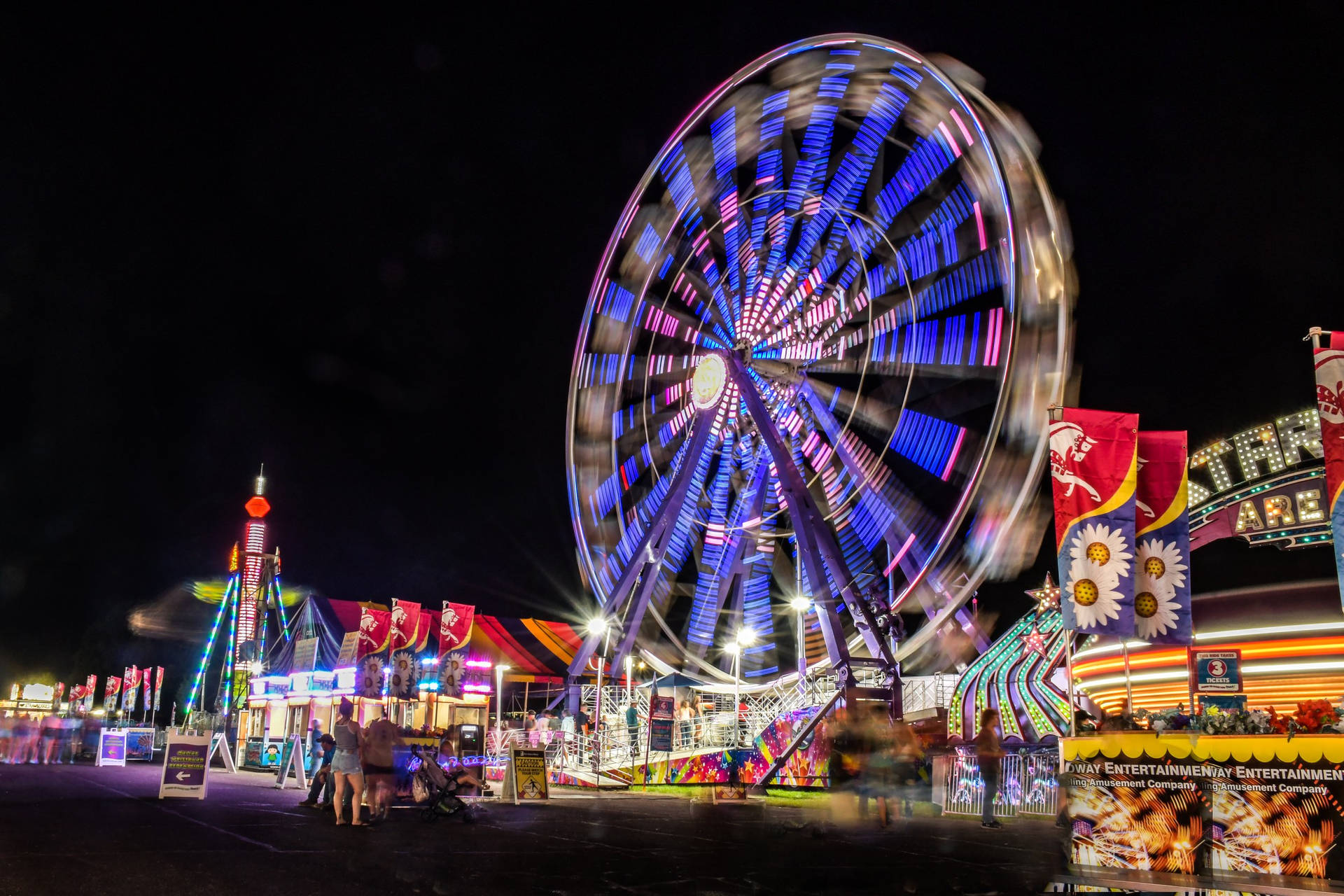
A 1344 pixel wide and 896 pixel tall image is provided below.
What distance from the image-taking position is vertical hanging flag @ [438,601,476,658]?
20.7 m

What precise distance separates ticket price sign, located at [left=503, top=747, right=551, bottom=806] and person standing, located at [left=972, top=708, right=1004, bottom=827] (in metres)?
6.69

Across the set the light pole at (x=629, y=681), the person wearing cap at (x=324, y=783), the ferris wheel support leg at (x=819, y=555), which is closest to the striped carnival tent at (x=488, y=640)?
the light pole at (x=629, y=681)

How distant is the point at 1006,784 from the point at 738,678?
31.7 feet

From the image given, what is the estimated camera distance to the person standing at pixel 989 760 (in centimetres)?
1183

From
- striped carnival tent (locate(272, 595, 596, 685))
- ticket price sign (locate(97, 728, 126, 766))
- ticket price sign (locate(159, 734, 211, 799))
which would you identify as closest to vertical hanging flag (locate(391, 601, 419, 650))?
ticket price sign (locate(159, 734, 211, 799))

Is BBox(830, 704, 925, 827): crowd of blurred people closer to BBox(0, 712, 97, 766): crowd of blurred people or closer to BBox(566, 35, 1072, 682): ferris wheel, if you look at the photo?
BBox(566, 35, 1072, 682): ferris wheel

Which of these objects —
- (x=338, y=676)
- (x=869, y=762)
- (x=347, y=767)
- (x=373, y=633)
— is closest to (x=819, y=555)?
(x=373, y=633)

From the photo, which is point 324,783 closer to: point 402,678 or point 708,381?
point 402,678

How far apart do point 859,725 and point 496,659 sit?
25.8 meters

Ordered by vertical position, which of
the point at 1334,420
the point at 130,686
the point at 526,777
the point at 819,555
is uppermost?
the point at 819,555

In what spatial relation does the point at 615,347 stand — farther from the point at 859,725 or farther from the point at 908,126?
the point at 859,725

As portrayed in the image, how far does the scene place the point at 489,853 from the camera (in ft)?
26.7

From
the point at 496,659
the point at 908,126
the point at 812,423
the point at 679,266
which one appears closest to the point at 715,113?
the point at 679,266

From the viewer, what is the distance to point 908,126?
19.5 metres
